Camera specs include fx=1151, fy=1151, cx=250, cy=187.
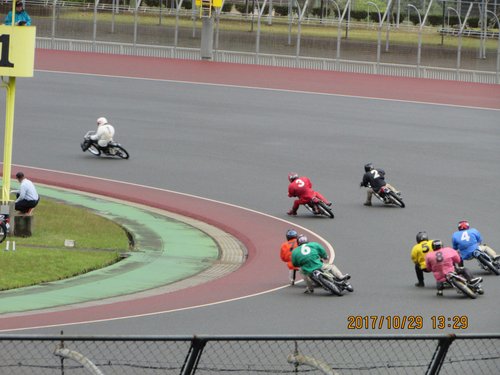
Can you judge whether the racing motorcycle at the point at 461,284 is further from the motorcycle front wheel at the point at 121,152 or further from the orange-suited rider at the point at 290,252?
the motorcycle front wheel at the point at 121,152

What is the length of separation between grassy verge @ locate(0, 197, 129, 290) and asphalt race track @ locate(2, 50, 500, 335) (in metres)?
3.59

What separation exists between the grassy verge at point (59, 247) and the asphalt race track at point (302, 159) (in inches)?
141

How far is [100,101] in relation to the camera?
167 feet

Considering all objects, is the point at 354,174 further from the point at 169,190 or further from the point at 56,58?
the point at 56,58

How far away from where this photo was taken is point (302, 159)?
41.1 meters

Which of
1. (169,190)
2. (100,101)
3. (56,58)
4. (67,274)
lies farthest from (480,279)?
(56,58)

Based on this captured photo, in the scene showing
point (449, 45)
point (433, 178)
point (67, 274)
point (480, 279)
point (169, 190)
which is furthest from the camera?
point (449, 45)

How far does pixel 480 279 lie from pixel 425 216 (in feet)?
32.4

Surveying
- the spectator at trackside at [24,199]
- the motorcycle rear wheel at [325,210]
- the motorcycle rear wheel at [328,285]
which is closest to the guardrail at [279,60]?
the motorcycle rear wheel at [325,210]

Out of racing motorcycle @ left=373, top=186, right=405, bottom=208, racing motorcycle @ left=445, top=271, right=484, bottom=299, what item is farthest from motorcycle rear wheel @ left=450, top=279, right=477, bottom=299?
racing motorcycle @ left=373, top=186, right=405, bottom=208

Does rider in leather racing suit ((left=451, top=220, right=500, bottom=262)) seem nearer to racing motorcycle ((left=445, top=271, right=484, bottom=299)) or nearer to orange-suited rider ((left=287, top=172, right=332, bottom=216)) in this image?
racing motorcycle ((left=445, top=271, right=484, bottom=299))

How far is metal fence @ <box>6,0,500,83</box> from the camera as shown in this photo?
57.6 metres

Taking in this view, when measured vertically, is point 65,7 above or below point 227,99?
above

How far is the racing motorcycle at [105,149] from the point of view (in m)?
39.4
